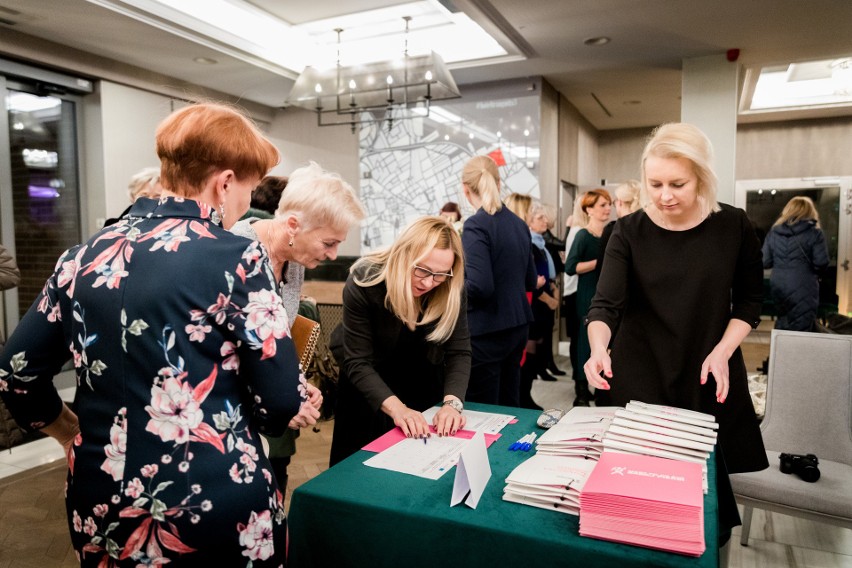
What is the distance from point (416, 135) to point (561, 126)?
1.76 m

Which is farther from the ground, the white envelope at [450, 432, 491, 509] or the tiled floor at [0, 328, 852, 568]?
the white envelope at [450, 432, 491, 509]

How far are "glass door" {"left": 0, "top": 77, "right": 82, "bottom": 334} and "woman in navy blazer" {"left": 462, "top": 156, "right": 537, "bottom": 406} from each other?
14.5 ft

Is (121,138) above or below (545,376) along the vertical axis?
above

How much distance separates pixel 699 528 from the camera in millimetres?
1029

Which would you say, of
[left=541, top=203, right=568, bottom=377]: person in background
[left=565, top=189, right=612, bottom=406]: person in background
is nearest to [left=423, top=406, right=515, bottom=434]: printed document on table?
[left=565, top=189, right=612, bottom=406]: person in background

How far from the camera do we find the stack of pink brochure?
1.04m

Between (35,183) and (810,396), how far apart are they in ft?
20.2

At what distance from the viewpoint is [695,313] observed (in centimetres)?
176

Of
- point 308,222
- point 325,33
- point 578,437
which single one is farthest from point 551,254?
point 578,437

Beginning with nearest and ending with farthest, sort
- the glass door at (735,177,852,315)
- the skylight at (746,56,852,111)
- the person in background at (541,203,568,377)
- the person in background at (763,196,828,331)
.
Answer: the person in background at (541,203,568,377), the person in background at (763,196,828,331), the skylight at (746,56,852,111), the glass door at (735,177,852,315)

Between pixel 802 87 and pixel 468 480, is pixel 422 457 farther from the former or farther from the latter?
pixel 802 87

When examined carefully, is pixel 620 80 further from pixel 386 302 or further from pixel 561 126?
pixel 386 302

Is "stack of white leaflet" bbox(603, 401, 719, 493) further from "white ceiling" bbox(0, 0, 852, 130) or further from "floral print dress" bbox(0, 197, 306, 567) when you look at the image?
"white ceiling" bbox(0, 0, 852, 130)

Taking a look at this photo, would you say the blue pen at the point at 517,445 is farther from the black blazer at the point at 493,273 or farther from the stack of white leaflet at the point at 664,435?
the black blazer at the point at 493,273
